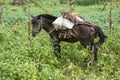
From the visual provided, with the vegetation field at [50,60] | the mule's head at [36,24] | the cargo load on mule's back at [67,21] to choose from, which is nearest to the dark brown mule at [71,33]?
the mule's head at [36,24]

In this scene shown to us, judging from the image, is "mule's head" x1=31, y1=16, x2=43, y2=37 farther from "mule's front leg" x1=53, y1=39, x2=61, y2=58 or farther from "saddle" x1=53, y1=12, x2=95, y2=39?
"mule's front leg" x1=53, y1=39, x2=61, y2=58

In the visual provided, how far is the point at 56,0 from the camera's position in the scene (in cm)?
3059

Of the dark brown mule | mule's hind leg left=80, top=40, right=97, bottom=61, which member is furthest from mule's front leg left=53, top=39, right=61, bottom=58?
mule's hind leg left=80, top=40, right=97, bottom=61

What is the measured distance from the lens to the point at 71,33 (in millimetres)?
11156

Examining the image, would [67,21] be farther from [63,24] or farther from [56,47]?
[56,47]

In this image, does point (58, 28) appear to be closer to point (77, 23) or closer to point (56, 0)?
point (77, 23)

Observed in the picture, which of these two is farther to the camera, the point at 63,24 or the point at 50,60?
the point at 63,24

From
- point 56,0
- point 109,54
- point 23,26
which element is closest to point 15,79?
point 109,54

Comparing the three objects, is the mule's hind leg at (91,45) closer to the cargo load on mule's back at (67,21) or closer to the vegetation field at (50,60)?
the vegetation field at (50,60)

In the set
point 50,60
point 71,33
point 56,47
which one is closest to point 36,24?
point 56,47

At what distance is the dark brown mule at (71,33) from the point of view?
11141 millimetres

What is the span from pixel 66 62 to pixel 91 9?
14.8 m

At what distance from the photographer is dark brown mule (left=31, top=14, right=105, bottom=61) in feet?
36.6

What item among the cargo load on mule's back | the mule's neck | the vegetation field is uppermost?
the cargo load on mule's back
